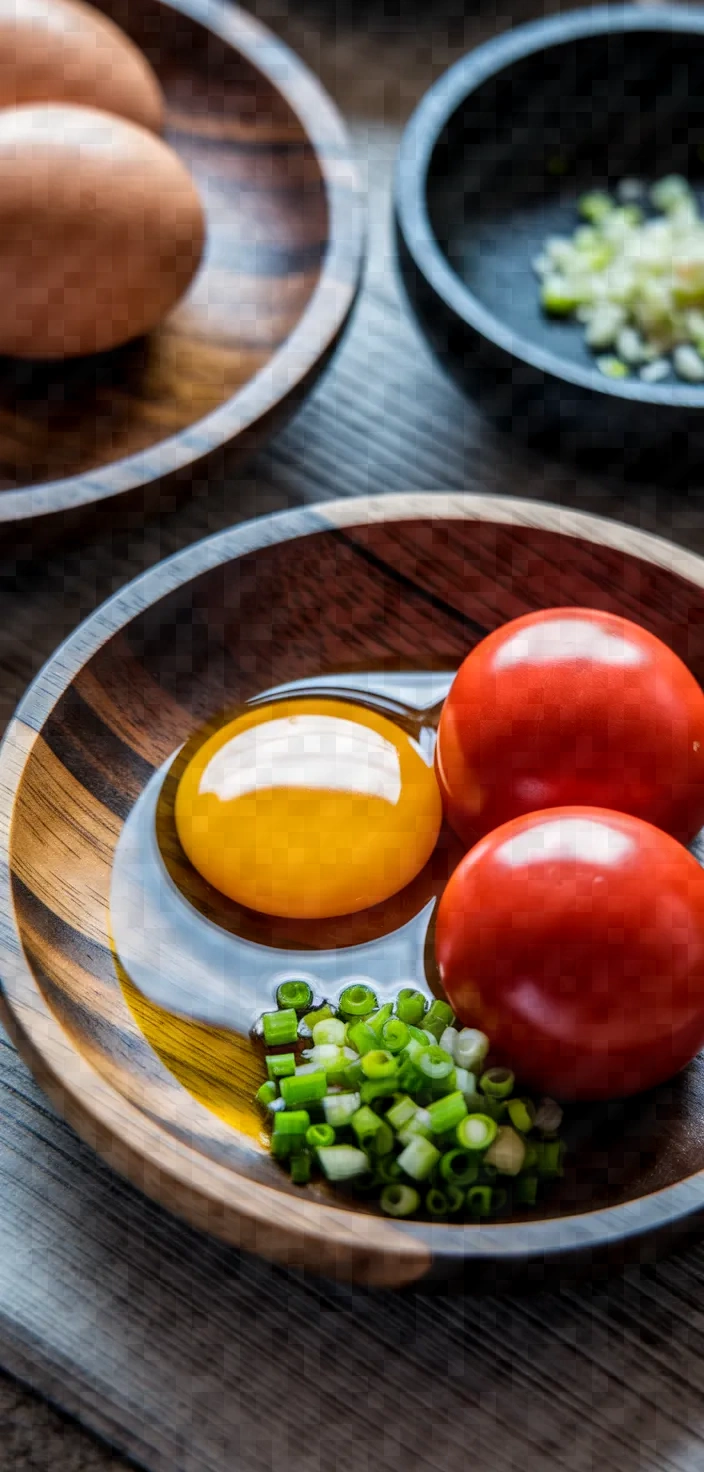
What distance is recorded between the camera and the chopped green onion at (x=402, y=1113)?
0.76m

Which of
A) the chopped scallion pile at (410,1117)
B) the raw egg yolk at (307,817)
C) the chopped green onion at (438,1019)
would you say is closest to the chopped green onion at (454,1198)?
the chopped scallion pile at (410,1117)

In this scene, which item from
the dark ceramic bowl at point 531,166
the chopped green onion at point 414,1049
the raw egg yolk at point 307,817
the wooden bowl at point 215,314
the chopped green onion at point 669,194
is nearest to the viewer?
the chopped green onion at point 414,1049

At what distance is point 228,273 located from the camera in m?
1.34

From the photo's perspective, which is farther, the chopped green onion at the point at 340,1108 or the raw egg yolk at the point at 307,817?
the raw egg yolk at the point at 307,817

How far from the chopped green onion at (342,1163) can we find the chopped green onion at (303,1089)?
0.12 ft

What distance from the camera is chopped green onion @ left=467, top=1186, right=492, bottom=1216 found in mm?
737

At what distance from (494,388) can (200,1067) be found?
0.65m

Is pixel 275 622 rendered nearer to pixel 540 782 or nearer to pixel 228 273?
pixel 540 782

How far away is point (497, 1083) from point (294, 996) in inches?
5.8

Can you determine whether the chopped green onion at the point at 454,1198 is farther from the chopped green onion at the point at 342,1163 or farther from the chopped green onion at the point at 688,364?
the chopped green onion at the point at 688,364

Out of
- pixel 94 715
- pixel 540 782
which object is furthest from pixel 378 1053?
pixel 94 715

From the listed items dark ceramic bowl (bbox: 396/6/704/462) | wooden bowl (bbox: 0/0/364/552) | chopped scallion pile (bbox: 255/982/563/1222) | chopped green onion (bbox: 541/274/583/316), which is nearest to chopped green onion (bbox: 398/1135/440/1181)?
chopped scallion pile (bbox: 255/982/563/1222)

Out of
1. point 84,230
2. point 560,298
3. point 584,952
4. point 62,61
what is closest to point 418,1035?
point 584,952

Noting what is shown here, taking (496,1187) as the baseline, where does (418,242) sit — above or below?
above
